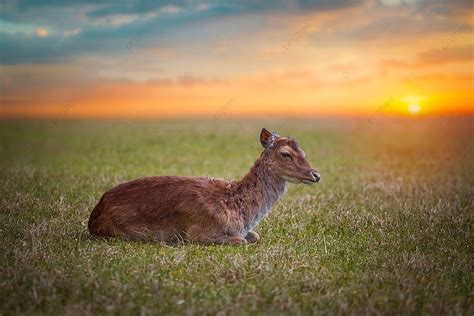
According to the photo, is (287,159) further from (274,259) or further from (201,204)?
(274,259)

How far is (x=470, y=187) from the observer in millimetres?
15812

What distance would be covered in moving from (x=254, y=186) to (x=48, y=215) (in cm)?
422

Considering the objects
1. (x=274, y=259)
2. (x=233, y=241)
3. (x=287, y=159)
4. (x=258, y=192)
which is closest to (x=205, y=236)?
(x=233, y=241)

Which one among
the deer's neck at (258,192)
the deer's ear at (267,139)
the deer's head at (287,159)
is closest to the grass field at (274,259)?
the deer's neck at (258,192)

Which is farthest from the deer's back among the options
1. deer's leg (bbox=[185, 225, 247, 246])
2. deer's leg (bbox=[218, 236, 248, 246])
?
deer's leg (bbox=[218, 236, 248, 246])

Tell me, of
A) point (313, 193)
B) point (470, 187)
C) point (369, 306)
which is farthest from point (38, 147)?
point (369, 306)

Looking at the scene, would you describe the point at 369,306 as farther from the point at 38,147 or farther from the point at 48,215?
the point at 38,147

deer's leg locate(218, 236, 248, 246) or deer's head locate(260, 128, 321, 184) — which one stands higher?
deer's head locate(260, 128, 321, 184)

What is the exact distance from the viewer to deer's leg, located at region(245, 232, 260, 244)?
9.49 m

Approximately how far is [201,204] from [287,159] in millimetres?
1505

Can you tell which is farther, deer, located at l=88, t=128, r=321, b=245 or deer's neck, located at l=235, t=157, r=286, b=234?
deer's neck, located at l=235, t=157, r=286, b=234

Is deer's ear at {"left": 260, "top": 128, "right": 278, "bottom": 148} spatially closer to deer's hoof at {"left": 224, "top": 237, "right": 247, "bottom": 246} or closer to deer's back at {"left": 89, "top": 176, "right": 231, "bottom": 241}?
deer's back at {"left": 89, "top": 176, "right": 231, "bottom": 241}

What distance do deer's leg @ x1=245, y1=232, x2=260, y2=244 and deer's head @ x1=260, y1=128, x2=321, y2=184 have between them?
1.03 meters

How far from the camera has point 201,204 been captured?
9.10m
